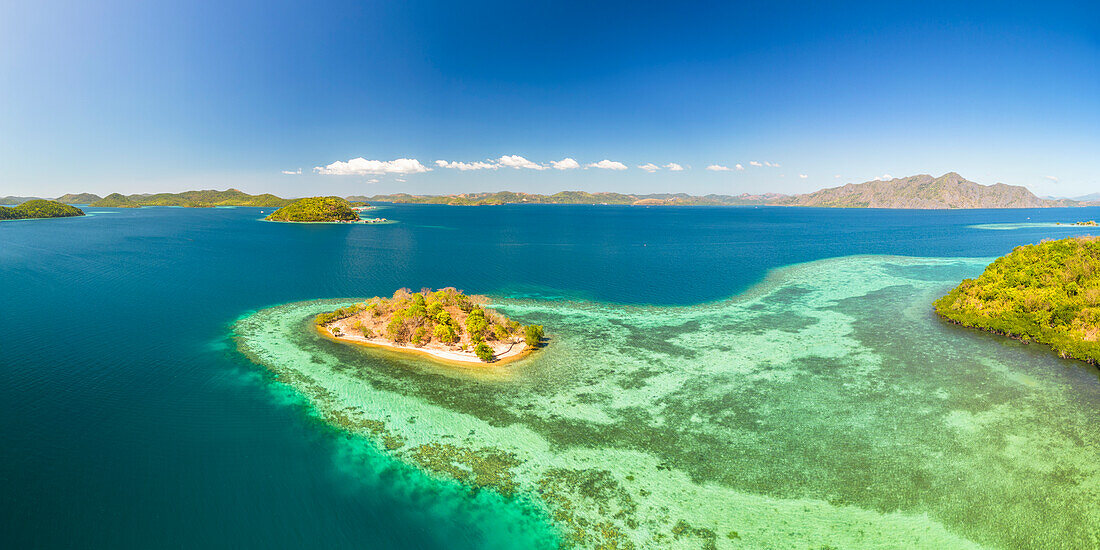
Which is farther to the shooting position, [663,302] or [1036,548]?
[663,302]

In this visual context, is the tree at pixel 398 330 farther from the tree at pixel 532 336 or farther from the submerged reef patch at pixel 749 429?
the tree at pixel 532 336

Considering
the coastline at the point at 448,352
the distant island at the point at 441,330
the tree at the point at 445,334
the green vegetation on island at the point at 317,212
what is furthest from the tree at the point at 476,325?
the green vegetation on island at the point at 317,212

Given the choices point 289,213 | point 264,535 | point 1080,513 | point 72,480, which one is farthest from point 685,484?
point 289,213

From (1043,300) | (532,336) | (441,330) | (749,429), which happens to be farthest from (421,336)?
(1043,300)

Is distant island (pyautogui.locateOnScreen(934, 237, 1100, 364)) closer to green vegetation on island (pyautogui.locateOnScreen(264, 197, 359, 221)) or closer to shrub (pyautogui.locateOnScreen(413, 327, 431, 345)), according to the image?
shrub (pyautogui.locateOnScreen(413, 327, 431, 345))

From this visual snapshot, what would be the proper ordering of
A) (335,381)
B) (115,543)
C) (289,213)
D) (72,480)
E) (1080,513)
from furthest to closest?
(289,213) < (335,381) < (72,480) < (1080,513) < (115,543)

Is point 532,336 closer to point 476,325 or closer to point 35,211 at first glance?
point 476,325

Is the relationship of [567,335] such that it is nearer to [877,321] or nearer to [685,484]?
[685,484]
